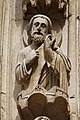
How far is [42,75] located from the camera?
5.33m

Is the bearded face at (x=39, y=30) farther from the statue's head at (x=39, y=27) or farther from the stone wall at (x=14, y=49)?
the stone wall at (x=14, y=49)

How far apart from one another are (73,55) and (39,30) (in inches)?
9.5

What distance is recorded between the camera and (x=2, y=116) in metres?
5.31

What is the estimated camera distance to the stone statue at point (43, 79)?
5.22 m

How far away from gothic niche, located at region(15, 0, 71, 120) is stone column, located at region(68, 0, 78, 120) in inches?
2.9

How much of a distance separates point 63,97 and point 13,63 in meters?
0.43

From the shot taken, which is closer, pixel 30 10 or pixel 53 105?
pixel 53 105

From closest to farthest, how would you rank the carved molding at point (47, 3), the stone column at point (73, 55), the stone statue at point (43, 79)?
the stone statue at point (43, 79), the stone column at point (73, 55), the carved molding at point (47, 3)

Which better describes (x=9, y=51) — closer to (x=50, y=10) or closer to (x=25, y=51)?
(x=25, y=51)

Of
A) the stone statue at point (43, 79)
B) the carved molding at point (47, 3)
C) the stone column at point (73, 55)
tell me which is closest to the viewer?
the stone statue at point (43, 79)

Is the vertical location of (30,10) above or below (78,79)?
above

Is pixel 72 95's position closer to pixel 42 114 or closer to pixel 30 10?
pixel 42 114

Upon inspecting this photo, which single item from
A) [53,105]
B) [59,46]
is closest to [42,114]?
[53,105]

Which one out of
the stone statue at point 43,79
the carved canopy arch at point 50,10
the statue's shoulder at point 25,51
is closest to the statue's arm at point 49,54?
the stone statue at point 43,79
